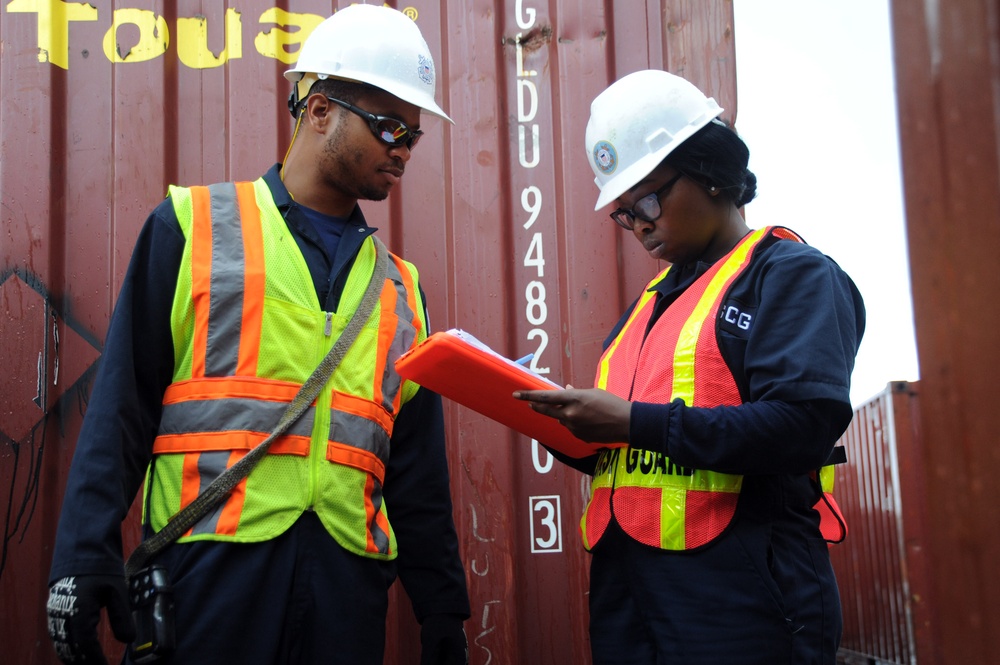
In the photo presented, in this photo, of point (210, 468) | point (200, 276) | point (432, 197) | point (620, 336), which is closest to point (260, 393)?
point (210, 468)

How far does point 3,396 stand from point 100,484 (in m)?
1.51

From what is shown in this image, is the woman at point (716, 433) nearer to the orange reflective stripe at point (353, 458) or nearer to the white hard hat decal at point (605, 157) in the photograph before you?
the white hard hat decal at point (605, 157)

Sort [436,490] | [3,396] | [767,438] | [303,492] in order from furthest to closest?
[3,396] < [436,490] < [303,492] < [767,438]

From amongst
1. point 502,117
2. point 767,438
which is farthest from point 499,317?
point 767,438

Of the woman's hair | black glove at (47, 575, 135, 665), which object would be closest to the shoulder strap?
black glove at (47, 575, 135, 665)

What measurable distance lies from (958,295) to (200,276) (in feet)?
5.97

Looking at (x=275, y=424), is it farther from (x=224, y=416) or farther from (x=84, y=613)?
(x=84, y=613)

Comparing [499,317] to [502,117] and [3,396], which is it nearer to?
[502,117]

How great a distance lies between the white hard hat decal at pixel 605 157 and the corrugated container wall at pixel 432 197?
37.1 inches

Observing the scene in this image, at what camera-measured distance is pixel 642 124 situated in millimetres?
2375

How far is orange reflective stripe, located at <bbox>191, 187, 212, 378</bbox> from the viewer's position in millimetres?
2084

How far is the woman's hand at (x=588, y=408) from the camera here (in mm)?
1997

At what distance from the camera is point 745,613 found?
191cm

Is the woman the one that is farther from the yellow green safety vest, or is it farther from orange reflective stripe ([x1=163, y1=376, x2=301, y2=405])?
orange reflective stripe ([x1=163, y1=376, x2=301, y2=405])
